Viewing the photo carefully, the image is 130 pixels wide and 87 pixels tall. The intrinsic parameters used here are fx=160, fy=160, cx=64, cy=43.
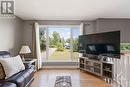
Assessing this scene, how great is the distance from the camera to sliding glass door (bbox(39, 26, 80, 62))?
7293mm

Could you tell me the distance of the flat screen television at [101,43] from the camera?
4.81 metres

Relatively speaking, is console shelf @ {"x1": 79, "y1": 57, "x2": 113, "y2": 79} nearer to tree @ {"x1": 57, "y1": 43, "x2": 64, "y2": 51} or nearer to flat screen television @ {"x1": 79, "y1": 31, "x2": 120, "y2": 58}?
flat screen television @ {"x1": 79, "y1": 31, "x2": 120, "y2": 58}

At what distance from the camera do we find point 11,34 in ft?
18.5

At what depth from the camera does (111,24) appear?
6703 mm

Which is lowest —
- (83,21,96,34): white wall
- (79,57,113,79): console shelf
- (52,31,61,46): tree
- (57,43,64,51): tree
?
(79,57,113,79): console shelf

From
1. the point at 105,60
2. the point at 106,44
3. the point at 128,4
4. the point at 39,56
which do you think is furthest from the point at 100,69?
the point at 39,56

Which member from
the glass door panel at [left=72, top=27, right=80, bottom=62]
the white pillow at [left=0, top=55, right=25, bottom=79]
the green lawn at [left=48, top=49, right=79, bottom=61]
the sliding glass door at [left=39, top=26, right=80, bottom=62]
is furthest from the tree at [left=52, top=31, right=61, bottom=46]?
the white pillow at [left=0, top=55, right=25, bottom=79]

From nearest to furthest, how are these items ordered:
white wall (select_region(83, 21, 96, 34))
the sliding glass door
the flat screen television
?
the flat screen television < white wall (select_region(83, 21, 96, 34)) < the sliding glass door

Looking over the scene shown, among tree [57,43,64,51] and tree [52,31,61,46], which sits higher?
tree [52,31,61,46]

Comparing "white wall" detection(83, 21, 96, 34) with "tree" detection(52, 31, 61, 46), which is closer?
"white wall" detection(83, 21, 96, 34)

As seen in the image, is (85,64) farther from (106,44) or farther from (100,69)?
(106,44)

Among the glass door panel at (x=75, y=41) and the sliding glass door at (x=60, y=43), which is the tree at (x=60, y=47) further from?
the glass door panel at (x=75, y=41)

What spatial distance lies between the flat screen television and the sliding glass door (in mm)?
684

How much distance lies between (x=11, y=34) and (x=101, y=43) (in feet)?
10.4
